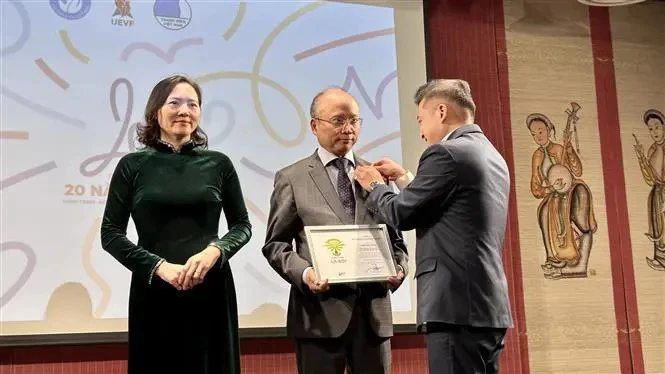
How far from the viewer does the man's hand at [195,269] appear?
2.04 metres

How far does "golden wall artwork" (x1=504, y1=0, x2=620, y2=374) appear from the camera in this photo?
12.3 feet

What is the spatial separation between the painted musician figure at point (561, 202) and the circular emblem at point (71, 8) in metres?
2.25

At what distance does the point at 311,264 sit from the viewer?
7.22 feet

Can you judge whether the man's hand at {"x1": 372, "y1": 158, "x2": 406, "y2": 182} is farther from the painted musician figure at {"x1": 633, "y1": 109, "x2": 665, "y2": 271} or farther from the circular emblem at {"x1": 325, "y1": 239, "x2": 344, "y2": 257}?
the painted musician figure at {"x1": 633, "y1": 109, "x2": 665, "y2": 271}

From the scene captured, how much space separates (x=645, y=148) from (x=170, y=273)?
3.08 meters

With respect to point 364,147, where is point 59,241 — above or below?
below

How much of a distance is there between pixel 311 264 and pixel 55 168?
4.33ft

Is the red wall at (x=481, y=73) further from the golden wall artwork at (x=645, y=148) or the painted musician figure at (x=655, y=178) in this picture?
the painted musician figure at (x=655, y=178)

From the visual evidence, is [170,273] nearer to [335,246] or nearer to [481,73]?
[335,246]

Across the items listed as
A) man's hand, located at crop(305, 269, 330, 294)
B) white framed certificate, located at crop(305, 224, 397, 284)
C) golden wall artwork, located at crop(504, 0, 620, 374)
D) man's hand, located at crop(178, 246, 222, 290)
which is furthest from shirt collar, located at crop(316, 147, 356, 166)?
golden wall artwork, located at crop(504, 0, 620, 374)

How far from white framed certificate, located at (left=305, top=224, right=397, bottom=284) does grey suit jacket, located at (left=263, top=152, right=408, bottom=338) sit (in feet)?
0.25

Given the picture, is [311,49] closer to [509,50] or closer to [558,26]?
[509,50]

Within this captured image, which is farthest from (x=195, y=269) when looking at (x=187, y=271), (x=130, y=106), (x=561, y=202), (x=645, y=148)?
(x=645, y=148)

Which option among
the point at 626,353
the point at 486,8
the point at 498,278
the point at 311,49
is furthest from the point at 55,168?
the point at 626,353
